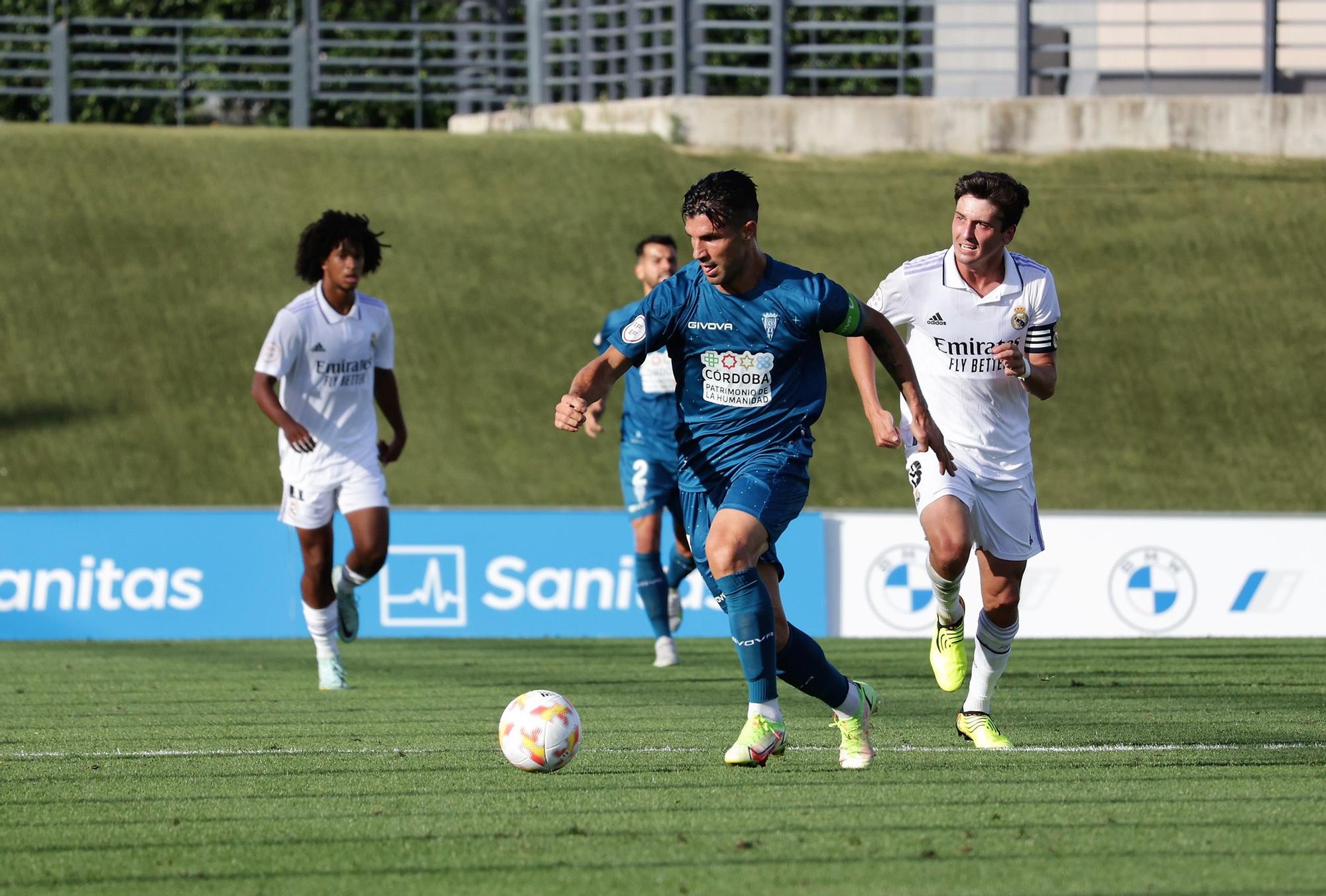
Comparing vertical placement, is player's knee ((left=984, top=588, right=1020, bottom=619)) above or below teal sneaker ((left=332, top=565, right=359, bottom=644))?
above

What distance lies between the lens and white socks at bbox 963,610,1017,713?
6676 millimetres

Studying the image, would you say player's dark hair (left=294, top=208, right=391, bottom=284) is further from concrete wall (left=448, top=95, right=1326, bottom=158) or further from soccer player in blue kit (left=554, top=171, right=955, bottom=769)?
concrete wall (left=448, top=95, right=1326, bottom=158)

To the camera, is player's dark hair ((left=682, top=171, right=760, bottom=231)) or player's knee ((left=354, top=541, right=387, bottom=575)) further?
player's knee ((left=354, top=541, right=387, bottom=575))

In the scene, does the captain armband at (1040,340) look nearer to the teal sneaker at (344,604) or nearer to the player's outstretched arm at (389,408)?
the player's outstretched arm at (389,408)

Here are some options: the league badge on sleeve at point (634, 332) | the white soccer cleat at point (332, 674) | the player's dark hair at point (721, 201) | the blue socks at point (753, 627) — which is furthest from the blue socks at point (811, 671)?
the white soccer cleat at point (332, 674)

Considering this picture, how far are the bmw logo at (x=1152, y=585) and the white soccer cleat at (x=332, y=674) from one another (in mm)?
6183

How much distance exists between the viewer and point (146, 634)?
12.5 metres

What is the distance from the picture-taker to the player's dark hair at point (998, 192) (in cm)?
641

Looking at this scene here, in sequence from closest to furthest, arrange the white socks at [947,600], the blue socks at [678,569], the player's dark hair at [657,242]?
the white socks at [947,600] → the player's dark hair at [657,242] → the blue socks at [678,569]

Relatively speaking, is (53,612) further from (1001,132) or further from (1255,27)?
(1255,27)

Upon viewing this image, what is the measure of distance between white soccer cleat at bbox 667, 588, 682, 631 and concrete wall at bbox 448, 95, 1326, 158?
13875 millimetres

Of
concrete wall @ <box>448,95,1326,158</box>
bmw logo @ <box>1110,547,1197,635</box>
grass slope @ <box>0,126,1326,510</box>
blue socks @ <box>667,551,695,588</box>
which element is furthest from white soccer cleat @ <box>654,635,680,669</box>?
concrete wall @ <box>448,95,1326,158</box>

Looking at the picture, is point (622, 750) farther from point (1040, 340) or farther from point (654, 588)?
point (654, 588)

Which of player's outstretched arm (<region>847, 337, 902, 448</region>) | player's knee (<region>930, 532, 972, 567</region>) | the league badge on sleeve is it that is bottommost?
player's knee (<region>930, 532, 972, 567</region>)
